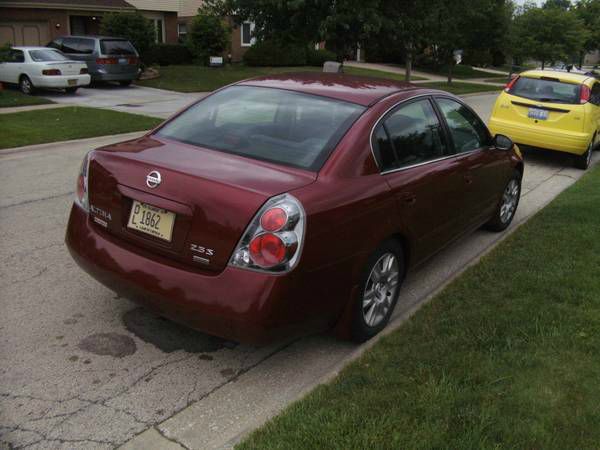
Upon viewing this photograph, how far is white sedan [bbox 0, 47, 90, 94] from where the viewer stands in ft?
56.9

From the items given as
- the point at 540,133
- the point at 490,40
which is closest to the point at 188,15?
the point at 490,40

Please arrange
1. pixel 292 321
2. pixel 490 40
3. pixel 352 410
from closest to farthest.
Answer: pixel 352 410 → pixel 292 321 → pixel 490 40

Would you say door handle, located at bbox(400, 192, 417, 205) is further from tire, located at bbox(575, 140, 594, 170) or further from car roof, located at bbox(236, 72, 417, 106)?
tire, located at bbox(575, 140, 594, 170)

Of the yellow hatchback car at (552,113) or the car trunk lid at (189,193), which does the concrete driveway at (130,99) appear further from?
the car trunk lid at (189,193)

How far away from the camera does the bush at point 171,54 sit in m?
29.0

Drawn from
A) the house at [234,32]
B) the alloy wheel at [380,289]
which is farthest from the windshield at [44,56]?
the alloy wheel at [380,289]

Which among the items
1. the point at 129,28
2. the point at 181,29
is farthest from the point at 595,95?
the point at 181,29

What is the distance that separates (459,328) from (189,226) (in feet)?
6.16

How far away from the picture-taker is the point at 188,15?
112ft

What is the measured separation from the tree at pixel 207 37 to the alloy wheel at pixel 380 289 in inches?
1032

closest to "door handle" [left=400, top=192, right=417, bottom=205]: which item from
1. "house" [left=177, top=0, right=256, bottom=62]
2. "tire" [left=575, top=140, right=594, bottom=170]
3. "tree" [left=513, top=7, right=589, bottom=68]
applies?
"tire" [left=575, top=140, right=594, bottom=170]

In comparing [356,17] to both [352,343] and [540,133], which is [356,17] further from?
[352,343]

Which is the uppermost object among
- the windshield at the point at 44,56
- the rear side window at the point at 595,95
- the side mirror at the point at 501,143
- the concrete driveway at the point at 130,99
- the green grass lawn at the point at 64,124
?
the windshield at the point at 44,56

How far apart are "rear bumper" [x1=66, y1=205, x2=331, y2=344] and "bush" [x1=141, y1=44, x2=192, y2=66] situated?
26.4 metres
